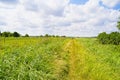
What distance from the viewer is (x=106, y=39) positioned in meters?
51.4

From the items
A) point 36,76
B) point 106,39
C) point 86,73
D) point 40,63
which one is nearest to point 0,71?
point 36,76

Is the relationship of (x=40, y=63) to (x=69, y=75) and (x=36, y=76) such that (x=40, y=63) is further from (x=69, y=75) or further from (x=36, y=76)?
(x=36, y=76)

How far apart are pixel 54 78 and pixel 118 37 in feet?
118


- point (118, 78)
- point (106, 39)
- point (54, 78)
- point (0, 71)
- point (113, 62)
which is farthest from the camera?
point (106, 39)

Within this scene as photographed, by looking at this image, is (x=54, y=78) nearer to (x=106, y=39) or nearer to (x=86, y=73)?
(x=86, y=73)

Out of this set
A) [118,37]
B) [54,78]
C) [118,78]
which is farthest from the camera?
[118,37]

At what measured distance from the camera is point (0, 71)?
312 inches

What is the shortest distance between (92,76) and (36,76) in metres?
3.18

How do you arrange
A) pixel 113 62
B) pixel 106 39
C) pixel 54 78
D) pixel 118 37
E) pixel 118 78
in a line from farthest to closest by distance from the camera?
pixel 106 39, pixel 118 37, pixel 113 62, pixel 118 78, pixel 54 78

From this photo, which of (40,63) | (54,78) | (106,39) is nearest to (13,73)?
(54,78)

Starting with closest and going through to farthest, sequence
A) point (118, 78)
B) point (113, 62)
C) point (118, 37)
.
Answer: point (118, 78)
point (113, 62)
point (118, 37)

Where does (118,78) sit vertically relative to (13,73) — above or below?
below

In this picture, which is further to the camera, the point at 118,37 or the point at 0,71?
the point at 118,37

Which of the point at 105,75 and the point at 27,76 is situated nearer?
the point at 27,76
